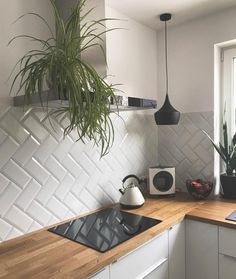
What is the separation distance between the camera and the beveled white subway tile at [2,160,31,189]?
1.37m

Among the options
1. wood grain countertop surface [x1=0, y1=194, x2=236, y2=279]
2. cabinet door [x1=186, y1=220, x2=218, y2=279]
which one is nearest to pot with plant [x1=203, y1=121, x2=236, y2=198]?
wood grain countertop surface [x1=0, y1=194, x2=236, y2=279]

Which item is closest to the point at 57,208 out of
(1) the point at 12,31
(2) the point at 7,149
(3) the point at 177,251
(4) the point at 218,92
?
(2) the point at 7,149

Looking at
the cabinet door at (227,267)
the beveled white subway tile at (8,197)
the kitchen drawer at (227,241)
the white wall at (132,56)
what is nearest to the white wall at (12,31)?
the beveled white subway tile at (8,197)

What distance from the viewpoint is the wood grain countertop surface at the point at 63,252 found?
1057 mm

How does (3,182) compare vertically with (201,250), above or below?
above

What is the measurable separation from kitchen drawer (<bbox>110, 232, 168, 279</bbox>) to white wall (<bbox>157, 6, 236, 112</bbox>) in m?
1.19

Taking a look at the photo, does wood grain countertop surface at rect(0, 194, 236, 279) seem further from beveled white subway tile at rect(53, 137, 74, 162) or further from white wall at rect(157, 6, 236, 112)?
white wall at rect(157, 6, 236, 112)

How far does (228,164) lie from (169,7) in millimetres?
1284

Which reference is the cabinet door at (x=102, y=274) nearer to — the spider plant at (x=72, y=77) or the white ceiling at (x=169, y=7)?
the spider plant at (x=72, y=77)

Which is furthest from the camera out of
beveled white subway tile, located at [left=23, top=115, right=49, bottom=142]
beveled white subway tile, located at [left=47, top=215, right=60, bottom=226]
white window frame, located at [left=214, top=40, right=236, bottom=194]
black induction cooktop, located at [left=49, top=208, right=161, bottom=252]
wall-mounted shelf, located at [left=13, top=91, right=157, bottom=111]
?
white window frame, located at [left=214, top=40, right=236, bottom=194]

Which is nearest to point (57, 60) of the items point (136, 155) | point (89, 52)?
point (89, 52)

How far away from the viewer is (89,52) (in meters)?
1.42

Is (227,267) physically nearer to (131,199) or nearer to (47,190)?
(131,199)

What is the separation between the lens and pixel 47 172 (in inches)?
60.8
